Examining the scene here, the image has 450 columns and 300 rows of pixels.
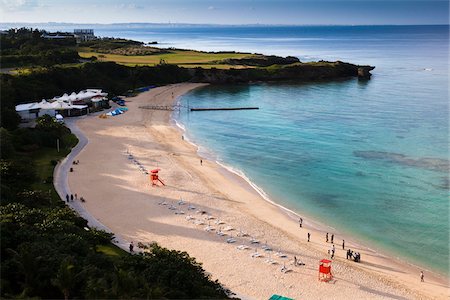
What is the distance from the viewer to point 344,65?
11694cm

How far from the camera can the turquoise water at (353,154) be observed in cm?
3180

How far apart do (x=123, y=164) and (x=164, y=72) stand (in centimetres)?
6092

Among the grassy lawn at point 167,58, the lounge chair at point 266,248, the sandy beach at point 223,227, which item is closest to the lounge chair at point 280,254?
the sandy beach at point 223,227

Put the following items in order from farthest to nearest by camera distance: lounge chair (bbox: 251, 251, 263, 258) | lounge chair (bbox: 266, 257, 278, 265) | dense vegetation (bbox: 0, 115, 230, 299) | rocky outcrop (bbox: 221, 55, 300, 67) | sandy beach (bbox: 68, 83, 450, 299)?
rocky outcrop (bbox: 221, 55, 300, 67)
lounge chair (bbox: 251, 251, 263, 258)
lounge chair (bbox: 266, 257, 278, 265)
sandy beach (bbox: 68, 83, 450, 299)
dense vegetation (bbox: 0, 115, 230, 299)

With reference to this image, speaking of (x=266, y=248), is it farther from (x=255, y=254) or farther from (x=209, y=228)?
(x=209, y=228)

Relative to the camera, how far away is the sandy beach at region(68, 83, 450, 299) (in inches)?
934

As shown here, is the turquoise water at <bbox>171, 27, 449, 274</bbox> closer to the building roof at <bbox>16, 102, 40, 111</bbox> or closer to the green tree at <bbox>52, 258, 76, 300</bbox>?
the building roof at <bbox>16, 102, 40, 111</bbox>

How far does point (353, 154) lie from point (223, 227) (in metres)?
22.4

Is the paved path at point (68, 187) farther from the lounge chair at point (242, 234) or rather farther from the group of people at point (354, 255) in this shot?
the group of people at point (354, 255)

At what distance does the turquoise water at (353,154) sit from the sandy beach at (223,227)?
97.2 inches

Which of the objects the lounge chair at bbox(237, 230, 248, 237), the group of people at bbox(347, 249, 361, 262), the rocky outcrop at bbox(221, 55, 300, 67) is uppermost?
the rocky outcrop at bbox(221, 55, 300, 67)

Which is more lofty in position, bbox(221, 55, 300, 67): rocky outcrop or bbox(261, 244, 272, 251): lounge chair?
bbox(221, 55, 300, 67): rocky outcrop

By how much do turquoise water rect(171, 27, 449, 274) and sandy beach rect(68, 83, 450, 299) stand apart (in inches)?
97.2

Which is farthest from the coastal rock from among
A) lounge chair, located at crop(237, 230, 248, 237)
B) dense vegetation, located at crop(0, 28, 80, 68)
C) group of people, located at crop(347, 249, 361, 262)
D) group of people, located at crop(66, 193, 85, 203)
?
group of people, located at crop(66, 193, 85, 203)
